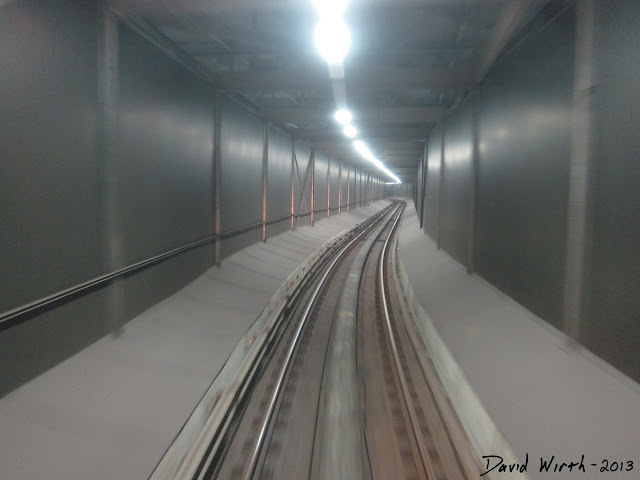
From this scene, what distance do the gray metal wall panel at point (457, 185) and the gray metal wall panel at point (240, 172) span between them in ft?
15.6

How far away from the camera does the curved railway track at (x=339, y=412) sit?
397 centimetres

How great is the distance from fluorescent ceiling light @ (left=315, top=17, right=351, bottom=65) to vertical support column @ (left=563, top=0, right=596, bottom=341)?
7.79 ft

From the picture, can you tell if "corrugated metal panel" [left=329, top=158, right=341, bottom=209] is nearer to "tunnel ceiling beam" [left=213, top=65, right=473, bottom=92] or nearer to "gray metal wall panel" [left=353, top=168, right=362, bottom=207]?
"gray metal wall panel" [left=353, top=168, right=362, bottom=207]

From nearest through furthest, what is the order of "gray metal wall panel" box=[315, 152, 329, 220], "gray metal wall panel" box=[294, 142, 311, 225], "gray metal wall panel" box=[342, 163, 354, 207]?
"gray metal wall panel" box=[294, 142, 311, 225]
"gray metal wall panel" box=[315, 152, 329, 220]
"gray metal wall panel" box=[342, 163, 354, 207]

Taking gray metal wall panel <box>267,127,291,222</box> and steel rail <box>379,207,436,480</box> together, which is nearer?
steel rail <box>379,207,436,480</box>

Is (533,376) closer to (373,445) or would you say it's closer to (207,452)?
(373,445)

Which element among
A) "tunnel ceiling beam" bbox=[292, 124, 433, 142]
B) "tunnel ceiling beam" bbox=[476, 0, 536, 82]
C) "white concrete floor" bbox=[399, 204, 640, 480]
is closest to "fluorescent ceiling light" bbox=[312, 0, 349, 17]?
"tunnel ceiling beam" bbox=[476, 0, 536, 82]

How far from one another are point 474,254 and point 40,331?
20.8ft

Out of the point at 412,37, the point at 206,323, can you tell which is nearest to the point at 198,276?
the point at 206,323

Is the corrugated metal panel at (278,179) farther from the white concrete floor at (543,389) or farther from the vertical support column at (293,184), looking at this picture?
the white concrete floor at (543,389)

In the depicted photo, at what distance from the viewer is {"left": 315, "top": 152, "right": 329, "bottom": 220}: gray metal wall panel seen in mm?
19406

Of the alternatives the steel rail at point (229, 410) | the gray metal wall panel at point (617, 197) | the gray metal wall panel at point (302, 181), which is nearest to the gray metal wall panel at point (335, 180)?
the gray metal wall panel at point (302, 181)

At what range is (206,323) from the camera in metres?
6.38

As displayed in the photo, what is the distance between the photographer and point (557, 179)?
4227 millimetres
